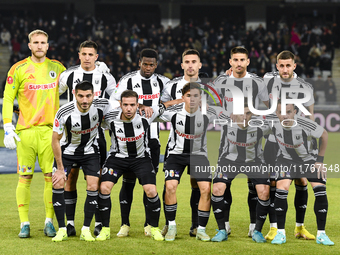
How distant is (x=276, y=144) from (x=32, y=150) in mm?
2947

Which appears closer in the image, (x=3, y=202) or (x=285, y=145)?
(x=285, y=145)

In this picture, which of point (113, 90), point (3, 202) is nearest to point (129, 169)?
point (113, 90)

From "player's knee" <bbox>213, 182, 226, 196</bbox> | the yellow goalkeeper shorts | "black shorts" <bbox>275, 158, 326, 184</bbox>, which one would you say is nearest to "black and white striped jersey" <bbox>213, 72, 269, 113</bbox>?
"black shorts" <bbox>275, 158, 326, 184</bbox>

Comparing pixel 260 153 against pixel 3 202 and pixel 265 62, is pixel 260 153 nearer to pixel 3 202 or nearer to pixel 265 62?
pixel 3 202

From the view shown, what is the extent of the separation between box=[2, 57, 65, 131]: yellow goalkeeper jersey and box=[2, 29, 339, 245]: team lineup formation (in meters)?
0.01

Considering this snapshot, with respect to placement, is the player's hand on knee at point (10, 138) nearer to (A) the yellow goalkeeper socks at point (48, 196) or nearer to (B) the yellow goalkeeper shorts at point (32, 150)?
(B) the yellow goalkeeper shorts at point (32, 150)

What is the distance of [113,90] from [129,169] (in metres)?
1.19

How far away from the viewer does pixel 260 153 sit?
580 centimetres

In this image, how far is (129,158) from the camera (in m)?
5.73

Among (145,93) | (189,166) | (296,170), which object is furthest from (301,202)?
(145,93)

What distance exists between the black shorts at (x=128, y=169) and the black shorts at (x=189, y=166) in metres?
0.20

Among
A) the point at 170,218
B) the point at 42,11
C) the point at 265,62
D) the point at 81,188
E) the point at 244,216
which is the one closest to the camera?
the point at 170,218

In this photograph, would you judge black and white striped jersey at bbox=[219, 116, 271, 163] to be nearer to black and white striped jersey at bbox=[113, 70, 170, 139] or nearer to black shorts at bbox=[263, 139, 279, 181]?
black shorts at bbox=[263, 139, 279, 181]

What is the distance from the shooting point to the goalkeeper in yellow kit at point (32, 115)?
5.86m
